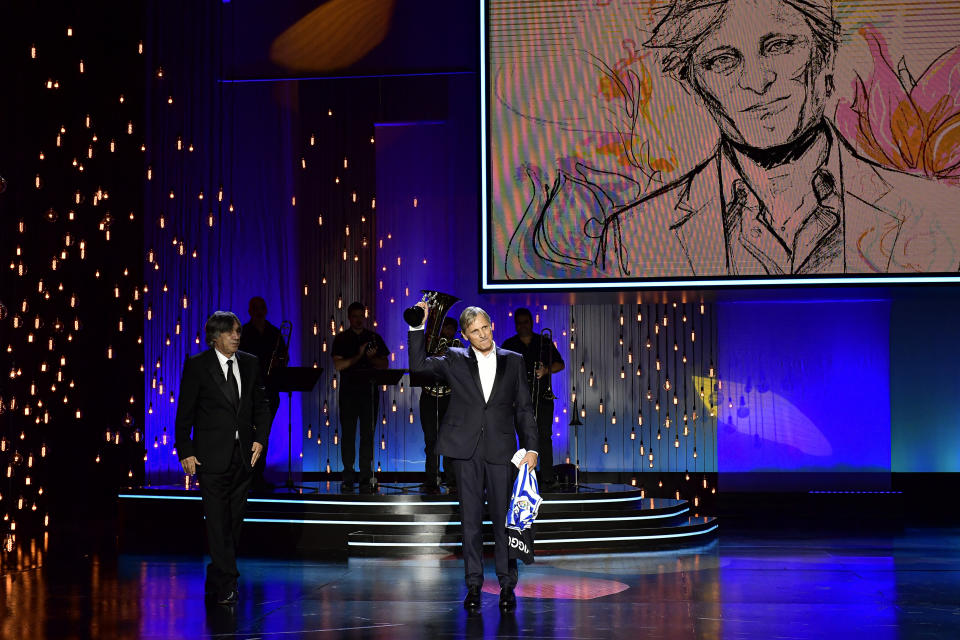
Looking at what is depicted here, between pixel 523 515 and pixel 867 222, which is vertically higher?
pixel 867 222

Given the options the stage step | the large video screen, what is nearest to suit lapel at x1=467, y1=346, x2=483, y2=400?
the stage step

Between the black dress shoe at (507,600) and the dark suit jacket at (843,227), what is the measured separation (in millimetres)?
4859

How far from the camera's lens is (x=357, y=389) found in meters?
8.62

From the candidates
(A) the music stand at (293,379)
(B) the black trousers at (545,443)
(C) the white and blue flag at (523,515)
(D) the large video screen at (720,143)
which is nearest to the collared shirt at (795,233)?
(D) the large video screen at (720,143)

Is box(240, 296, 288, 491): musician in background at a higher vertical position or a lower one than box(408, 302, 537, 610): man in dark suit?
higher

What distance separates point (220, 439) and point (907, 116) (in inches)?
275

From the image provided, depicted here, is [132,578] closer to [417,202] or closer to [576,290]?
[576,290]

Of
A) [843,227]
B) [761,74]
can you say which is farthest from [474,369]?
[761,74]

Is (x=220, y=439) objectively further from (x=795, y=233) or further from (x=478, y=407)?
(x=795, y=233)

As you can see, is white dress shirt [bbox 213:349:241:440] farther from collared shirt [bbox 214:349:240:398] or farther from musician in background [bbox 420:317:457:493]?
musician in background [bbox 420:317:457:493]

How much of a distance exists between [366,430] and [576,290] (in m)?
2.36

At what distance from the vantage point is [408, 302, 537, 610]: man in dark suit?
517 cm

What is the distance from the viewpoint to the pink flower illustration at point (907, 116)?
9.47 meters

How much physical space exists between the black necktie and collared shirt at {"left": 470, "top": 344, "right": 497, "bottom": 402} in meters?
1.26
